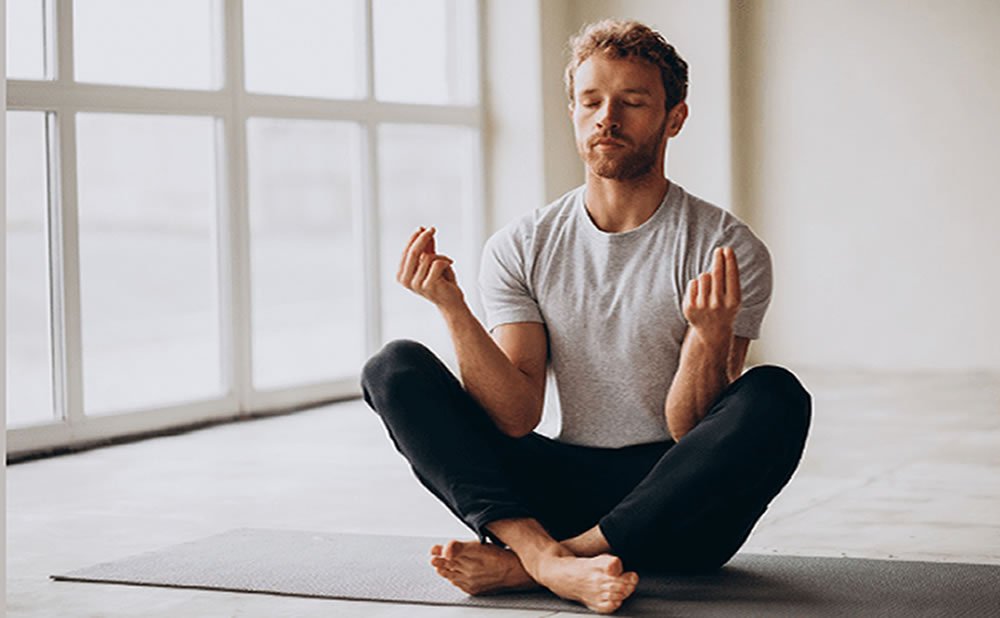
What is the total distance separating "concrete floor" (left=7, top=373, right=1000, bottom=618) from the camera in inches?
123

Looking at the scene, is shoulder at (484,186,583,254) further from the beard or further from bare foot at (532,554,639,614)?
bare foot at (532,554,639,614)

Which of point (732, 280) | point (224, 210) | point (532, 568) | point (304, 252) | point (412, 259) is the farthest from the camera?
point (304, 252)

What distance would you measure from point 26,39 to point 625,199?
2942 millimetres

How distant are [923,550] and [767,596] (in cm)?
66

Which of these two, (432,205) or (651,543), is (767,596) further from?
(432,205)

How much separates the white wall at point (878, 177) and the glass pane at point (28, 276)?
346 cm

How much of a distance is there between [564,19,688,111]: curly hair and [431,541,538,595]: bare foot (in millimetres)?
824

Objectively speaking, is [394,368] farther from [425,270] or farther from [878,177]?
[878,177]

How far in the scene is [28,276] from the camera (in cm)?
→ 533

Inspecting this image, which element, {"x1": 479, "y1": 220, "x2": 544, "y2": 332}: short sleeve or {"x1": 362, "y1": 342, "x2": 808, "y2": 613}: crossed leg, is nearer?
{"x1": 362, "y1": 342, "x2": 808, "y2": 613}: crossed leg

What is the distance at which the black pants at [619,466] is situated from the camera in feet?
9.02

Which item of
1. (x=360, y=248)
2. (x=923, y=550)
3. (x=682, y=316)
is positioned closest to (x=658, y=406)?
(x=682, y=316)

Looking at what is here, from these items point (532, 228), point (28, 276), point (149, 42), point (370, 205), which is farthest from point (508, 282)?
point (370, 205)

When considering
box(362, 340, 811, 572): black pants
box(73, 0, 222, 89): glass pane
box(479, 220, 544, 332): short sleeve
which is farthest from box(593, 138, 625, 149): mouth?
box(73, 0, 222, 89): glass pane
